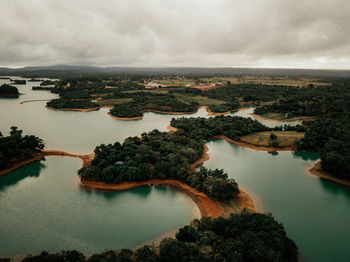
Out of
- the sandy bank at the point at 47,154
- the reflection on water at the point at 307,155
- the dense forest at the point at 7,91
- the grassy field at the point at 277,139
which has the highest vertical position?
the dense forest at the point at 7,91

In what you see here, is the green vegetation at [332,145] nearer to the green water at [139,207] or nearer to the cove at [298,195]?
the cove at [298,195]

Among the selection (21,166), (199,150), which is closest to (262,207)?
(199,150)

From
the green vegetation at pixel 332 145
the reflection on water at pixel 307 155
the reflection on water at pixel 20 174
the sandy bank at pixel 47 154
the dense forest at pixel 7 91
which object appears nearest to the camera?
the reflection on water at pixel 20 174

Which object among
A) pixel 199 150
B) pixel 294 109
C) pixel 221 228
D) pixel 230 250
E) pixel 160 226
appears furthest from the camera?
pixel 294 109

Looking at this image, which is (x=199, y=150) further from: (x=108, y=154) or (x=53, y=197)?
(x=53, y=197)

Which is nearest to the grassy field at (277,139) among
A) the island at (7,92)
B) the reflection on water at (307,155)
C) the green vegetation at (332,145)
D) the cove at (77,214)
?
the green vegetation at (332,145)

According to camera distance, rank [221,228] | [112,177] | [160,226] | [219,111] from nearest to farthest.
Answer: [221,228]
[160,226]
[112,177]
[219,111]

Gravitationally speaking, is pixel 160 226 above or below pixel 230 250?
below
